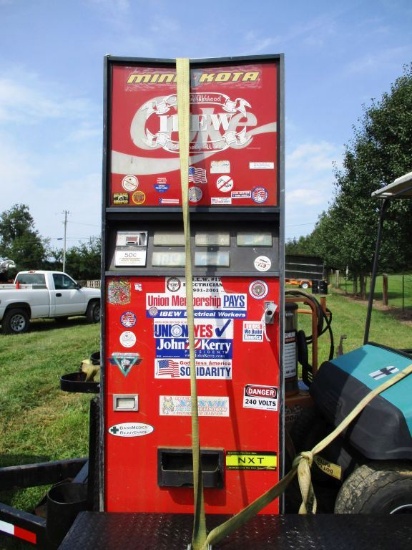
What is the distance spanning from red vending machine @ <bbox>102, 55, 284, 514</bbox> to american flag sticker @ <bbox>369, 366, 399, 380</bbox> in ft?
2.39

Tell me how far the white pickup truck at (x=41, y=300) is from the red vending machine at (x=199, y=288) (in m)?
13.2

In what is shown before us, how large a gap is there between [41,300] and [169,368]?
14139mm

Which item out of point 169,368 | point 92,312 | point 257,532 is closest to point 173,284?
point 169,368

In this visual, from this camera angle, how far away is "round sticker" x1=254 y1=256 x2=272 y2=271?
7.54 ft

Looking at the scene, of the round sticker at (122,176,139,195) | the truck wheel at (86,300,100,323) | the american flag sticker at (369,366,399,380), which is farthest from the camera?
the truck wheel at (86,300,100,323)

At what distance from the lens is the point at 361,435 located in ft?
7.79

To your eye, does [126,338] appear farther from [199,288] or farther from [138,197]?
[138,197]

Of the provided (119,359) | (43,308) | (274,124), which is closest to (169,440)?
(119,359)

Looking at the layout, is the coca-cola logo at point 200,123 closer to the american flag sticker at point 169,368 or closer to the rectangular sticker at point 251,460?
the american flag sticker at point 169,368

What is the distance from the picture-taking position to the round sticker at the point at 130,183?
2322 mm

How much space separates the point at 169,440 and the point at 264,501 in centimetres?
54

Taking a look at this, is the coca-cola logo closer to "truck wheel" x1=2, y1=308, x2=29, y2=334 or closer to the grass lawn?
the grass lawn

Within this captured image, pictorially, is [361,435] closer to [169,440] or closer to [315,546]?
[315,546]

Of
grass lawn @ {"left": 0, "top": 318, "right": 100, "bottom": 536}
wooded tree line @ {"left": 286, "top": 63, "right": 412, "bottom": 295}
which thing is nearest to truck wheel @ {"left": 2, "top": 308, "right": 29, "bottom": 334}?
grass lawn @ {"left": 0, "top": 318, "right": 100, "bottom": 536}
